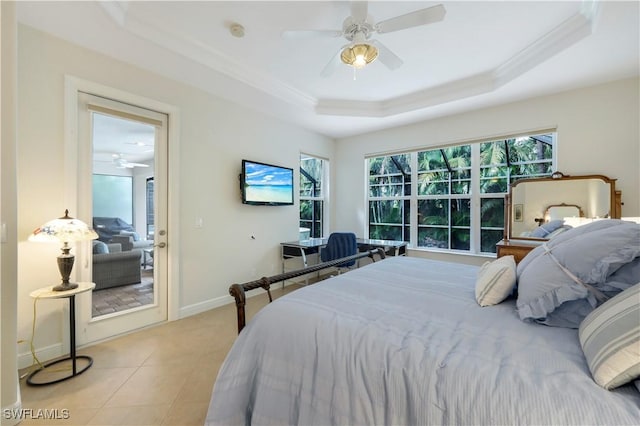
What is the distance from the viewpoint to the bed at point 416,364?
0.77 metres

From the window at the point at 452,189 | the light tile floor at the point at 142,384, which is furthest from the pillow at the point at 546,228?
the light tile floor at the point at 142,384

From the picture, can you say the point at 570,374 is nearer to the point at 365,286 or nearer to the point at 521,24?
the point at 365,286

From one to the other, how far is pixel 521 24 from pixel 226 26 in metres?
2.50

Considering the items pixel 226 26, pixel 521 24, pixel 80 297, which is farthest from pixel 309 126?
pixel 80 297

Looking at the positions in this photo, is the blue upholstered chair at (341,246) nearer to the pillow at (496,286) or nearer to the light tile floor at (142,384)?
the light tile floor at (142,384)

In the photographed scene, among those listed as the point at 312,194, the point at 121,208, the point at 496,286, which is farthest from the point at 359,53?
the point at 312,194

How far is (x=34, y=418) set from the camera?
1.60 metres

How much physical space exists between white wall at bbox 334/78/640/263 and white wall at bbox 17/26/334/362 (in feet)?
7.65

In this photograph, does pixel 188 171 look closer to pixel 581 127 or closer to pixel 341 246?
pixel 341 246

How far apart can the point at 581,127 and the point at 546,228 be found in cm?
120

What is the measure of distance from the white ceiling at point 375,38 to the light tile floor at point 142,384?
2.66m

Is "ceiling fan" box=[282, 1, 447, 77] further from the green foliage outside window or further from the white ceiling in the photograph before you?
the green foliage outside window

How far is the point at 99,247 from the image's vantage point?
265cm

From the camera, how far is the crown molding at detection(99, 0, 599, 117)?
7.14ft
